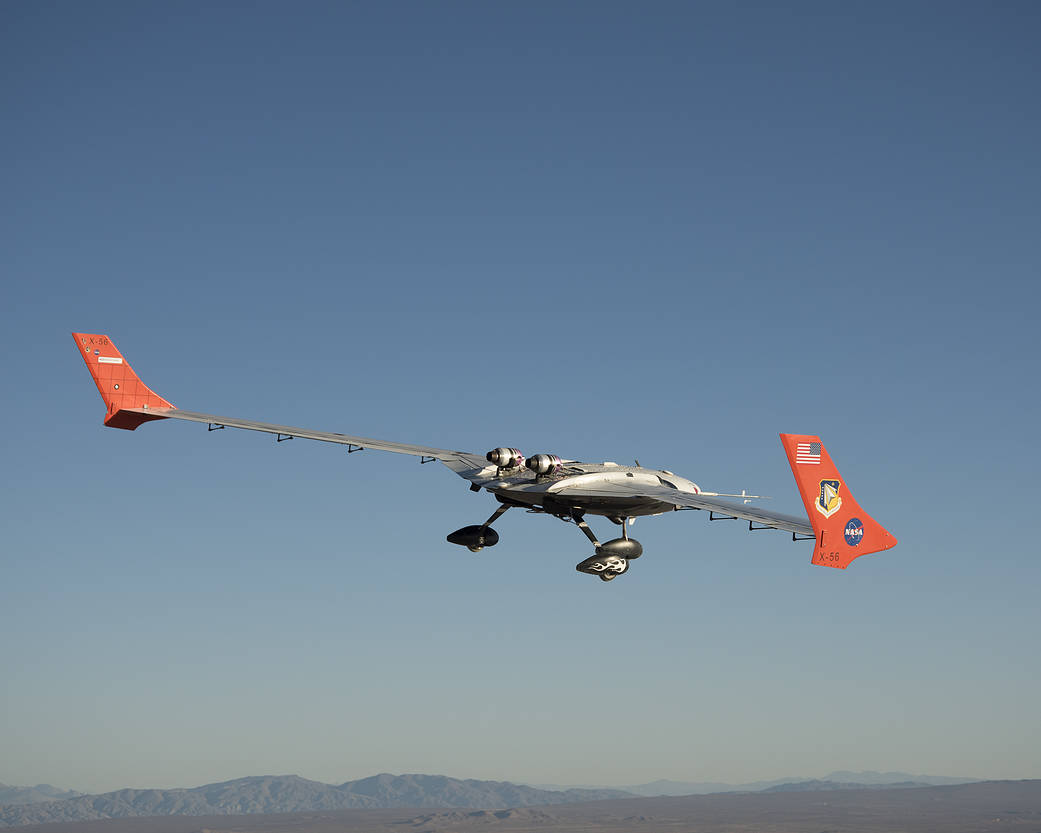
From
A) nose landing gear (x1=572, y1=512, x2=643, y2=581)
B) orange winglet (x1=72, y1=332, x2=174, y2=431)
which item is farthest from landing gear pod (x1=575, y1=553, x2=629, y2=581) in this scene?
orange winglet (x1=72, y1=332, x2=174, y2=431)

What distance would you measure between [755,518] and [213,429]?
2799 cm

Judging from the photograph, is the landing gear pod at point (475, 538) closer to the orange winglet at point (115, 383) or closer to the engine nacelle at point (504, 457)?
the engine nacelle at point (504, 457)

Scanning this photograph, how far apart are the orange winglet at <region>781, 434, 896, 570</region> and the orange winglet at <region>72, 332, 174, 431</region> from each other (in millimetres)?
34642

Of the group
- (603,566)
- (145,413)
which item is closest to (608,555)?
(603,566)

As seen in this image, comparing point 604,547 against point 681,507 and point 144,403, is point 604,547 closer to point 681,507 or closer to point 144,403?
point 681,507

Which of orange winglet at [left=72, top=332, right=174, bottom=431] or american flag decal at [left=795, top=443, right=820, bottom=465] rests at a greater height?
orange winglet at [left=72, top=332, right=174, bottom=431]

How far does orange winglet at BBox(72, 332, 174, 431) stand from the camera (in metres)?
62.1

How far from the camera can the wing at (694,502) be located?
50959mm

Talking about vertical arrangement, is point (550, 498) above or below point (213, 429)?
below

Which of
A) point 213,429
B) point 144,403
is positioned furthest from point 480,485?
point 144,403

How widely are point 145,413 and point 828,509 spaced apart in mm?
36315

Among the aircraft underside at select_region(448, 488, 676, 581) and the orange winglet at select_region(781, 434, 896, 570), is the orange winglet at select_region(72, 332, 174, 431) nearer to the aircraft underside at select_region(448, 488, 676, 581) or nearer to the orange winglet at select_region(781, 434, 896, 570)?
the aircraft underside at select_region(448, 488, 676, 581)

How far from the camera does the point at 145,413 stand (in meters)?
62.5

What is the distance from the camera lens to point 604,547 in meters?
59.3
